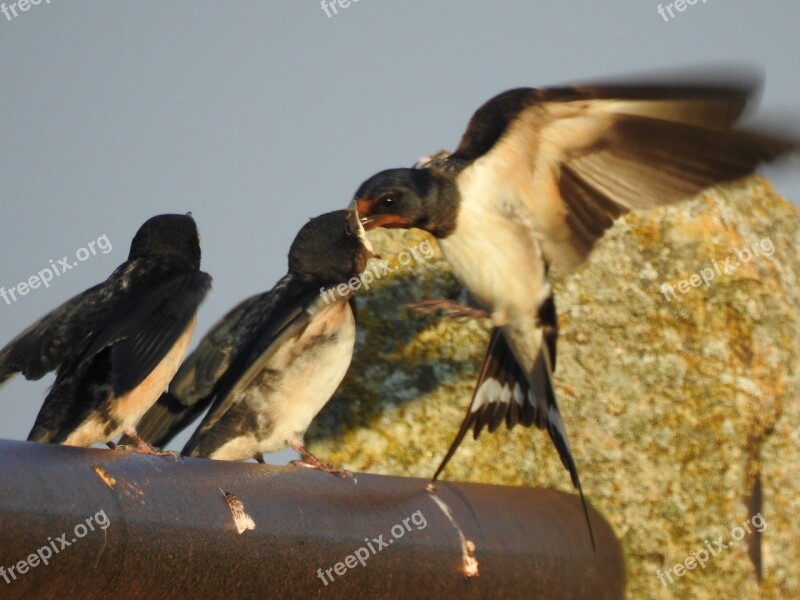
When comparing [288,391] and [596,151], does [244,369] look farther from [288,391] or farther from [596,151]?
[596,151]

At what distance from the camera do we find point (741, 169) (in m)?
3.40

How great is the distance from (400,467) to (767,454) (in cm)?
119

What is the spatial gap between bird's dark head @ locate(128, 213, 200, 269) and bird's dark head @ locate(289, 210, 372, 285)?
32 centimetres

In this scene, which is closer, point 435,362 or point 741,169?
point 741,169

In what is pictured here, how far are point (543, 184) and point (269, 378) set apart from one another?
0.95 m

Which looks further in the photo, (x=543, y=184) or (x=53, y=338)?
(x=543, y=184)

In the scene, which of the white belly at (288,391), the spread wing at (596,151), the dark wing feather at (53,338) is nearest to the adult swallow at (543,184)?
the spread wing at (596,151)

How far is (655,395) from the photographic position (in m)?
4.21

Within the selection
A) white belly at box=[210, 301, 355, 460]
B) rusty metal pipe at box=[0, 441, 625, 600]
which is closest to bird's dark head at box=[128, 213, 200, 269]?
white belly at box=[210, 301, 355, 460]

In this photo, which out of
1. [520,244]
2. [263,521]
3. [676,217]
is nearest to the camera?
[263,521]

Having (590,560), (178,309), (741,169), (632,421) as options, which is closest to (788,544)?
(632,421)

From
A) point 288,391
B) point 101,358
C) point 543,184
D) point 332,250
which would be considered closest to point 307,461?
point 288,391

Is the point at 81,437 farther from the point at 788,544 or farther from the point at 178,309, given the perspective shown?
the point at 788,544

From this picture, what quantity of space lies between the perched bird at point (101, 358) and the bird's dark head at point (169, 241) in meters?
0.28
